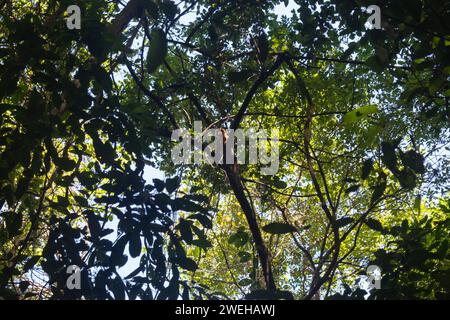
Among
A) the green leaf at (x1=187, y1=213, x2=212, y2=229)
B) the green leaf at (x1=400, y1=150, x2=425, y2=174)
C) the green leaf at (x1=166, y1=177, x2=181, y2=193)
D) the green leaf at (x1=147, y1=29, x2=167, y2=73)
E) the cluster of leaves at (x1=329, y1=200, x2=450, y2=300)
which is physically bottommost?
the cluster of leaves at (x1=329, y1=200, x2=450, y2=300)

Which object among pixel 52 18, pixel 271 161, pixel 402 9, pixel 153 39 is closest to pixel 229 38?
pixel 271 161

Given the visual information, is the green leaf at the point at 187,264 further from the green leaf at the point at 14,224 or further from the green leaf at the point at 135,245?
the green leaf at the point at 14,224

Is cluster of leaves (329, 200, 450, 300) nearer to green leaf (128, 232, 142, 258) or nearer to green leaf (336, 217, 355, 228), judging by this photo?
green leaf (336, 217, 355, 228)

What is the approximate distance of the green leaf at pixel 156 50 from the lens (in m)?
2.34

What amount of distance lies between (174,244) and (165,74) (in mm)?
2864

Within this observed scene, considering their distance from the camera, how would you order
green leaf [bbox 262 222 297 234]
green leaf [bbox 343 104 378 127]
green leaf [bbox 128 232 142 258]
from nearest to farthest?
green leaf [bbox 343 104 378 127], green leaf [bbox 262 222 297 234], green leaf [bbox 128 232 142 258]

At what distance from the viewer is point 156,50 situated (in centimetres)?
235

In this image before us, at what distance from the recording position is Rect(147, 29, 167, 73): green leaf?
7.66ft

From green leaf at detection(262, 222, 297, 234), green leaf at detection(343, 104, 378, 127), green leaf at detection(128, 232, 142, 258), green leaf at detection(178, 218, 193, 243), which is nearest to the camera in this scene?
green leaf at detection(343, 104, 378, 127)

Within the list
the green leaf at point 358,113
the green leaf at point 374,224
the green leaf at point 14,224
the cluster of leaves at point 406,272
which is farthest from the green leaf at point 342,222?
the green leaf at point 14,224

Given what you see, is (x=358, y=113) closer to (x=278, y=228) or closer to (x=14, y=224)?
(x=278, y=228)

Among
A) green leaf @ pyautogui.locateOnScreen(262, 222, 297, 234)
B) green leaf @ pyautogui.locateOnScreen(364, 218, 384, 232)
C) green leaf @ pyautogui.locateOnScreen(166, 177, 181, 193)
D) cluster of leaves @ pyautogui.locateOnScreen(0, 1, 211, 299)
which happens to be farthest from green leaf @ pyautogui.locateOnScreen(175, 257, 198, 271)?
green leaf @ pyautogui.locateOnScreen(364, 218, 384, 232)

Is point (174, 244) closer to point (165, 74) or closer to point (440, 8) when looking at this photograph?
point (440, 8)

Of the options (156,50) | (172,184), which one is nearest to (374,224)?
(172,184)
